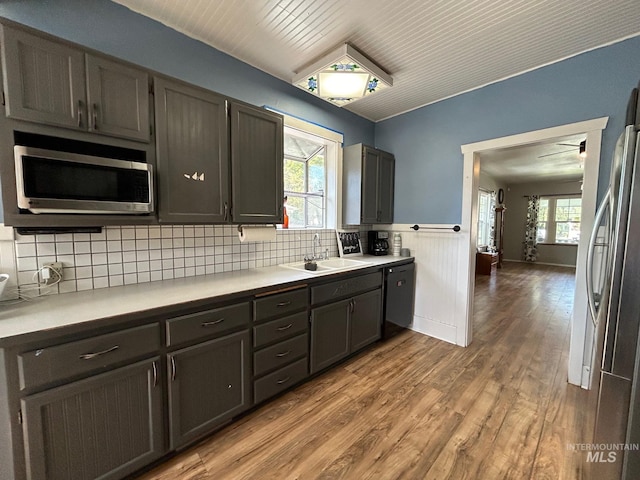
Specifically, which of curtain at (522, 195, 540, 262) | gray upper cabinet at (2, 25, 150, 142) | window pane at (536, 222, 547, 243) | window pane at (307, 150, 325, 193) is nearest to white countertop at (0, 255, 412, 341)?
gray upper cabinet at (2, 25, 150, 142)

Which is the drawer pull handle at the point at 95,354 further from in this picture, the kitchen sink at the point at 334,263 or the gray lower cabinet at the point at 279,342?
the kitchen sink at the point at 334,263

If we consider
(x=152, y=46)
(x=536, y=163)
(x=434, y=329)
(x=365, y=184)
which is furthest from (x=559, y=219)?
(x=152, y=46)

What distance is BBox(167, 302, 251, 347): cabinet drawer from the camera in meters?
1.37

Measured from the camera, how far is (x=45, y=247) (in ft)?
4.79

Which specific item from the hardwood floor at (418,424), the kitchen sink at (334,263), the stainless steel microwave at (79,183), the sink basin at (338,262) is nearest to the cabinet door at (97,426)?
the hardwood floor at (418,424)

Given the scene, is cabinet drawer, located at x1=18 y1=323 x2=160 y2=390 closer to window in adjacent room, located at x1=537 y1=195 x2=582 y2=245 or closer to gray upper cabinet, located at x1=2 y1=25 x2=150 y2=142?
gray upper cabinet, located at x1=2 y1=25 x2=150 y2=142

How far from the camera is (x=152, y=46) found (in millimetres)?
1778

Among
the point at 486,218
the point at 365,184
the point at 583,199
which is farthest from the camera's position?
the point at 486,218

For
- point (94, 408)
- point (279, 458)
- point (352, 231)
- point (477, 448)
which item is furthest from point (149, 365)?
point (352, 231)

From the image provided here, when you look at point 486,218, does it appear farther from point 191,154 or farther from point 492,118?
point 191,154

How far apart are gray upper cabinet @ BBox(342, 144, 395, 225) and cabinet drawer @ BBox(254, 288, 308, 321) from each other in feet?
4.51

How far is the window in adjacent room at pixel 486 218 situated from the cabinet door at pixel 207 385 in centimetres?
724

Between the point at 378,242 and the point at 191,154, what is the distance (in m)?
2.40

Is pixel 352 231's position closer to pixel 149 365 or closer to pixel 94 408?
pixel 149 365
